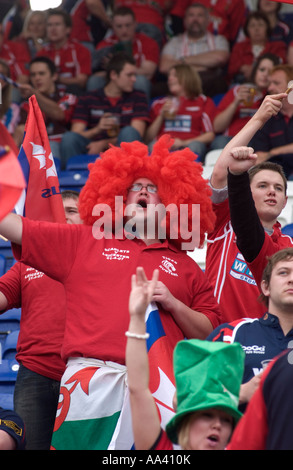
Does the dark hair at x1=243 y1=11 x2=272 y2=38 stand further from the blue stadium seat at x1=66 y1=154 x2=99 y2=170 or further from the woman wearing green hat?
the woman wearing green hat

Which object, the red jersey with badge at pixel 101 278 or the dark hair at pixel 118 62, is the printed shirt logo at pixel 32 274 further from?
the dark hair at pixel 118 62

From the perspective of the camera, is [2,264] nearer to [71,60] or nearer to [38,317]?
[38,317]

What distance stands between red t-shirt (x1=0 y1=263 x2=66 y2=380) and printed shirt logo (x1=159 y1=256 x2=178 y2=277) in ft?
1.94

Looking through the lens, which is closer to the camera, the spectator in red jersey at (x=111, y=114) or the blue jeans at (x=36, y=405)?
the blue jeans at (x=36, y=405)

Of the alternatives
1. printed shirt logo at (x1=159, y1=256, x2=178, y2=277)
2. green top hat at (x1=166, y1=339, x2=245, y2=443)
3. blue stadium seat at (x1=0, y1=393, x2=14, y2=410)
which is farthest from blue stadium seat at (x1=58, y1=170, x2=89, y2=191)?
green top hat at (x1=166, y1=339, x2=245, y2=443)

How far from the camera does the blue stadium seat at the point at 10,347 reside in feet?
16.6

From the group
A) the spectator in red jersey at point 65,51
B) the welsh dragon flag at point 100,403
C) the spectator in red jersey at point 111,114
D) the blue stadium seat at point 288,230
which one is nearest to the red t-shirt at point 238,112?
the spectator in red jersey at point 111,114

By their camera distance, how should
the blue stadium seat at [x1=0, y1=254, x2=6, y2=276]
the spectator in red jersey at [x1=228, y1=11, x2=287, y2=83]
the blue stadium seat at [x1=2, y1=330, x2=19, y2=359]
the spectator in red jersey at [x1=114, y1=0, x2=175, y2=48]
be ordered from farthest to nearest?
the spectator in red jersey at [x1=114, y1=0, x2=175, y2=48]
the spectator in red jersey at [x1=228, y1=11, x2=287, y2=83]
the blue stadium seat at [x1=0, y1=254, x2=6, y2=276]
the blue stadium seat at [x1=2, y1=330, x2=19, y2=359]

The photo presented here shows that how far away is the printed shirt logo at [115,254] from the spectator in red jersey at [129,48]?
15.1 ft

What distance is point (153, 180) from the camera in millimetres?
3938

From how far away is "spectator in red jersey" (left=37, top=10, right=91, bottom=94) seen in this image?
8188 mm

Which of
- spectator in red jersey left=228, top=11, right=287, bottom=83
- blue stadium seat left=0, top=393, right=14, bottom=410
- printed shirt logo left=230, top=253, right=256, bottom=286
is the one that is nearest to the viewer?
printed shirt logo left=230, top=253, right=256, bottom=286

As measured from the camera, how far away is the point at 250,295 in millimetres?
4102

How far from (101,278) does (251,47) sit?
491 centimetres
